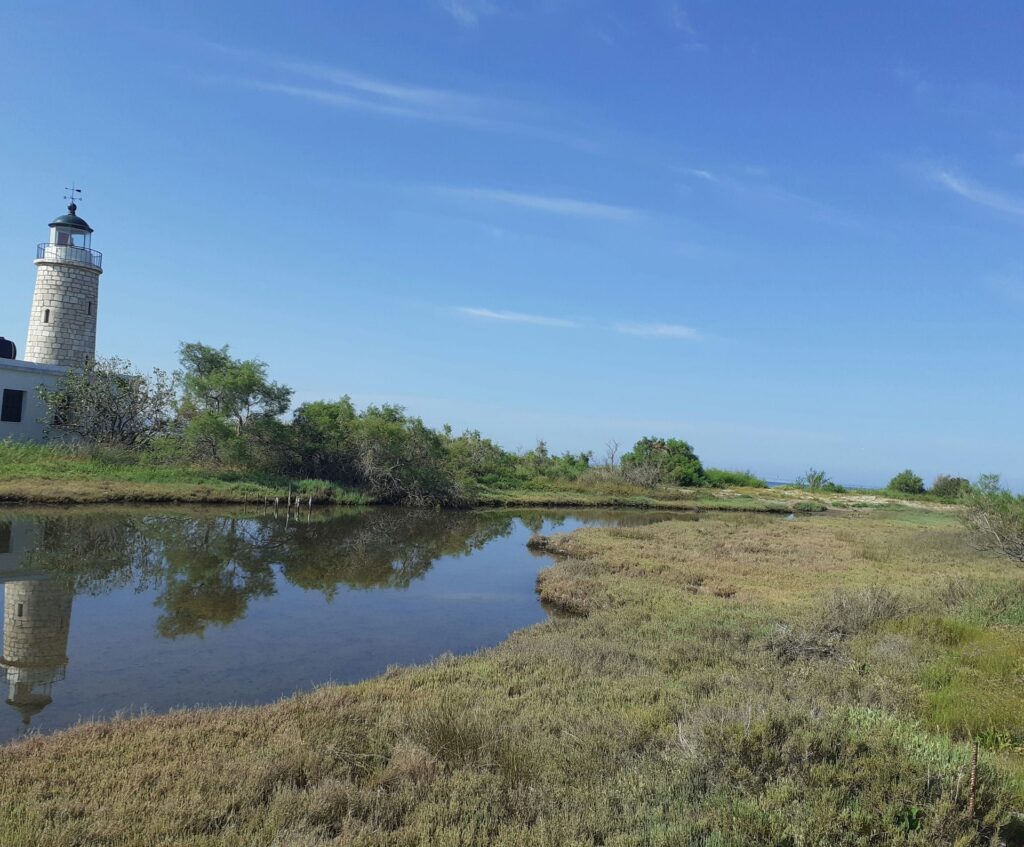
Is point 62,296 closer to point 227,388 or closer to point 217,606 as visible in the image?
point 227,388

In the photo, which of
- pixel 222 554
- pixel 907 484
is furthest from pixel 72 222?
pixel 907 484

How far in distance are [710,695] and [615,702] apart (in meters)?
1.01

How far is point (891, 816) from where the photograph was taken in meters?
4.18

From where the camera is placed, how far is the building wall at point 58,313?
113ft

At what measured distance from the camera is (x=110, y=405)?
33.5 metres

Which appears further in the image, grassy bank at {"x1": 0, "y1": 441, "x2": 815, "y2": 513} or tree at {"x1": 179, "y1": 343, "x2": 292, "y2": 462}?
tree at {"x1": 179, "y1": 343, "x2": 292, "y2": 462}

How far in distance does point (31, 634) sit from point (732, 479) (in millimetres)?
71909

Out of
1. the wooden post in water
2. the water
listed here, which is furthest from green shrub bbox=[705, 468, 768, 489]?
the wooden post in water

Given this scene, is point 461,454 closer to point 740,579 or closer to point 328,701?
point 740,579

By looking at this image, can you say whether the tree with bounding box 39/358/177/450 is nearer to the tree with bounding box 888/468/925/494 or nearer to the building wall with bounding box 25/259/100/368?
the building wall with bounding box 25/259/100/368

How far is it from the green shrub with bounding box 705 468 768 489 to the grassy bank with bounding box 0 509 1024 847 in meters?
62.6

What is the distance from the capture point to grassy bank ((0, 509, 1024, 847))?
14.0 ft

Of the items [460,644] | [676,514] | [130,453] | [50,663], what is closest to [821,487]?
[676,514]

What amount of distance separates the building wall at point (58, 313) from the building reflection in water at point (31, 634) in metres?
22.3
